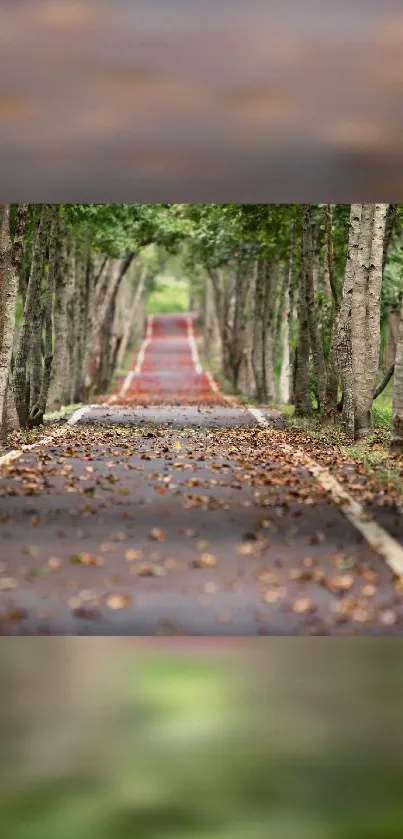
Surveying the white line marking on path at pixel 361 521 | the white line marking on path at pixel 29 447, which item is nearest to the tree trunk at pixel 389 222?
the white line marking on path at pixel 29 447

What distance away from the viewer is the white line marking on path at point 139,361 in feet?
178

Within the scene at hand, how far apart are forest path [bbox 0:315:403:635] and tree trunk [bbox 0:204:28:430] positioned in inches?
71.4

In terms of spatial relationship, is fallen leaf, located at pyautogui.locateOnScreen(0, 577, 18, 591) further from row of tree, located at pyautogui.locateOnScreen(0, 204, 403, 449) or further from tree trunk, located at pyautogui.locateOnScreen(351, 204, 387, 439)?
tree trunk, located at pyautogui.locateOnScreen(351, 204, 387, 439)

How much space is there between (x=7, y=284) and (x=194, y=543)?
10.6 metres

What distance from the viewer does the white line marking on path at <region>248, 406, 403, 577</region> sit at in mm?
13117

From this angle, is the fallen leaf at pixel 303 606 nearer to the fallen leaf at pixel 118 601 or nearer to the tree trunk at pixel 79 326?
the fallen leaf at pixel 118 601

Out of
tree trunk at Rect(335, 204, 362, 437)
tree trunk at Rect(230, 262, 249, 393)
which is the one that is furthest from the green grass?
tree trunk at Rect(335, 204, 362, 437)

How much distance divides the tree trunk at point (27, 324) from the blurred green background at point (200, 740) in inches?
452
